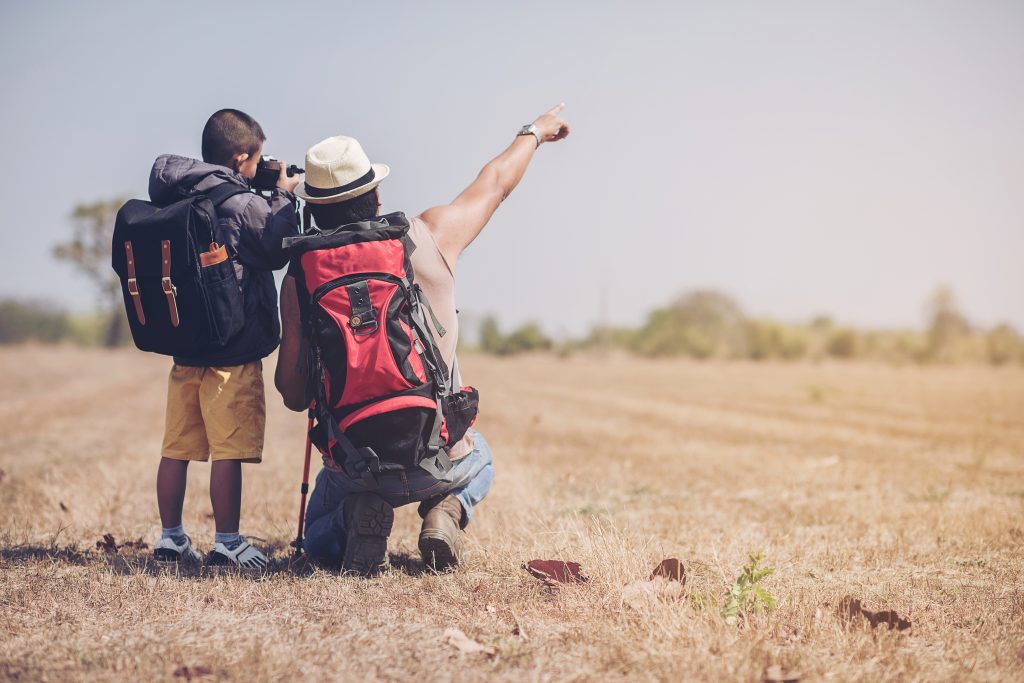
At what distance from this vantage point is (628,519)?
5840 millimetres

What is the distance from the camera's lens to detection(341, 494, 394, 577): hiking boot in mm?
4039

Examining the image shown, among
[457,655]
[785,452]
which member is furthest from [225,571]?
[785,452]

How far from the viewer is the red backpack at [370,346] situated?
368 centimetres

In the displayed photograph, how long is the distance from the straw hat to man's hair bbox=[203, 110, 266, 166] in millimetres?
722

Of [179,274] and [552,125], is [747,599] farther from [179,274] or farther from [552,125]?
[179,274]

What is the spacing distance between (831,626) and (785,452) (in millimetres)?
7317

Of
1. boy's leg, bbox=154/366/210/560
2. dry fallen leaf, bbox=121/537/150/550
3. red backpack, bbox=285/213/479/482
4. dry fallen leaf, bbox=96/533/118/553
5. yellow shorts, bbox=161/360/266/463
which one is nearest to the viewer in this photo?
red backpack, bbox=285/213/479/482

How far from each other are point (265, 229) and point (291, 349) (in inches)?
23.8

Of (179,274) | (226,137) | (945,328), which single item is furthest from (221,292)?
(945,328)

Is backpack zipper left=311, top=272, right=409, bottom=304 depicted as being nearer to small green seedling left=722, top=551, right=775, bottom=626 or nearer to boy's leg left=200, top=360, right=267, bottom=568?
boy's leg left=200, top=360, right=267, bottom=568

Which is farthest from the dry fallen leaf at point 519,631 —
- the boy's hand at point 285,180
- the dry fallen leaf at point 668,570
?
the boy's hand at point 285,180

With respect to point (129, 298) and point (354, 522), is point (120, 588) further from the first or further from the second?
point (129, 298)

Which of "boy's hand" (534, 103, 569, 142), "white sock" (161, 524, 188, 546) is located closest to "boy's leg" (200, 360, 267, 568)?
"white sock" (161, 524, 188, 546)

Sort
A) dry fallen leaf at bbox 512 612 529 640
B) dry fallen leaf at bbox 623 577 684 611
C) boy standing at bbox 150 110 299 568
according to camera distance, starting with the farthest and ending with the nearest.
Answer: boy standing at bbox 150 110 299 568 < dry fallen leaf at bbox 623 577 684 611 < dry fallen leaf at bbox 512 612 529 640
